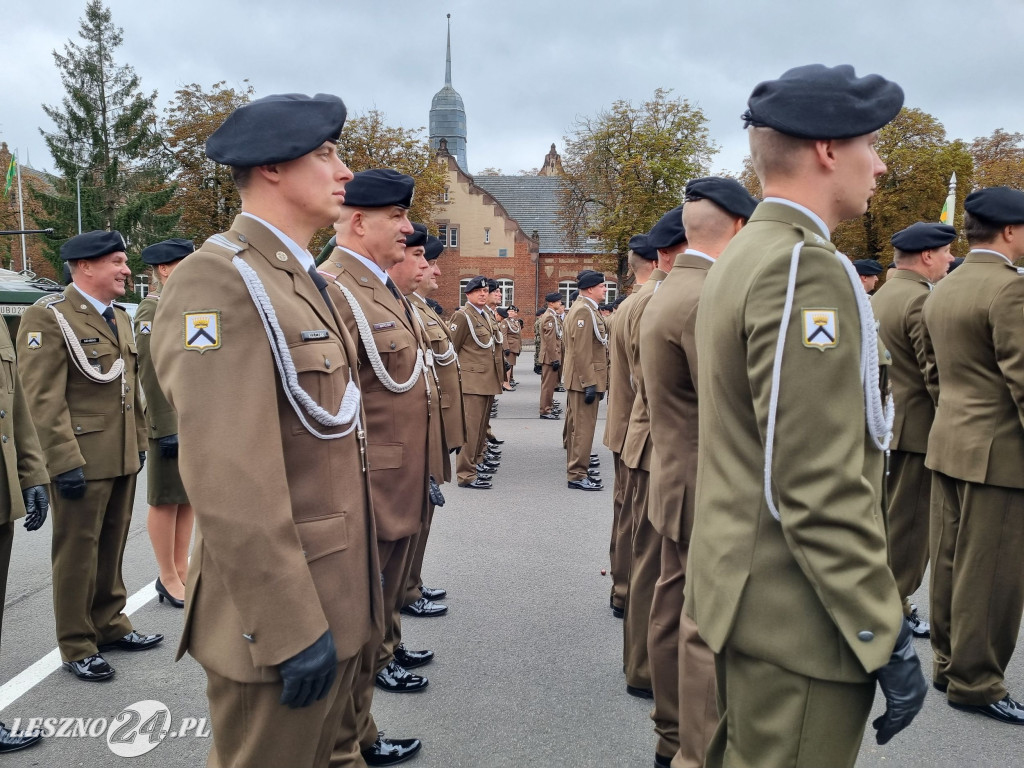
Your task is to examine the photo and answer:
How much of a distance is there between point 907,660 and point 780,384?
0.65m

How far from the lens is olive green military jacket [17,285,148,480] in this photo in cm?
406

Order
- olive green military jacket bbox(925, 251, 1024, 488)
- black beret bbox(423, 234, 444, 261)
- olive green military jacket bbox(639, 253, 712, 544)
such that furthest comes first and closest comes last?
black beret bbox(423, 234, 444, 261) → olive green military jacket bbox(925, 251, 1024, 488) → olive green military jacket bbox(639, 253, 712, 544)

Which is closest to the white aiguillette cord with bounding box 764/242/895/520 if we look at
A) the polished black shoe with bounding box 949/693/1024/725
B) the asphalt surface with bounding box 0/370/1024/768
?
the asphalt surface with bounding box 0/370/1024/768

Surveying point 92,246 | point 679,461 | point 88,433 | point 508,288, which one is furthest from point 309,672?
point 508,288

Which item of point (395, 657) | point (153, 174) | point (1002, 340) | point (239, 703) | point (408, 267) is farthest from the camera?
point (153, 174)

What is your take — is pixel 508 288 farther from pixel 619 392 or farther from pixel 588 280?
pixel 619 392

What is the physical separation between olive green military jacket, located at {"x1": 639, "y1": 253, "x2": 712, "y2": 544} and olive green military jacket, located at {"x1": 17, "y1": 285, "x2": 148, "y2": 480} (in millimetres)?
2948

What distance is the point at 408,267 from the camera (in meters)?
4.66

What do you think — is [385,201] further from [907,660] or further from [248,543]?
[907,660]

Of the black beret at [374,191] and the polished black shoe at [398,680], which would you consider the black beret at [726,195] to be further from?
the polished black shoe at [398,680]

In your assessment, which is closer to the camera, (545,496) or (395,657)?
(395,657)

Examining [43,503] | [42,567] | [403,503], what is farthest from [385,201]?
[42,567]

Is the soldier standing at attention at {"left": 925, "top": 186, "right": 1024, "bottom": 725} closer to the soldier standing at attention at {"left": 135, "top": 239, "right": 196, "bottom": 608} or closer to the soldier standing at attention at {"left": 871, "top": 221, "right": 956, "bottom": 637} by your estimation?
the soldier standing at attention at {"left": 871, "top": 221, "right": 956, "bottom": 637}

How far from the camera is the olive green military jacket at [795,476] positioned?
5.41 ft
